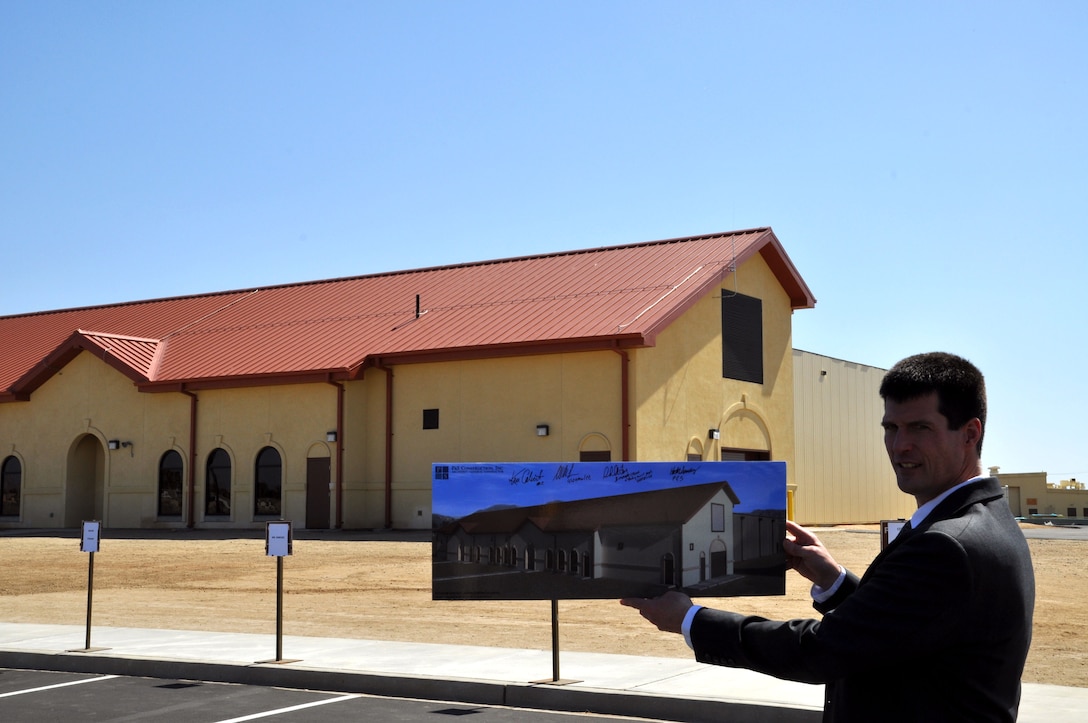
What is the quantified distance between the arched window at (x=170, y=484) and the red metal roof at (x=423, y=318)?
89.4 inches

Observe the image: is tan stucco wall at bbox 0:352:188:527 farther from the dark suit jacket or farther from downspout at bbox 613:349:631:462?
the dark suit jacket

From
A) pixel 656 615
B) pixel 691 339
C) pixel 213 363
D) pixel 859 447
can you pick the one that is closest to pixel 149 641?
pixel 656 615

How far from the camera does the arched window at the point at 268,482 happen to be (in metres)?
33.9

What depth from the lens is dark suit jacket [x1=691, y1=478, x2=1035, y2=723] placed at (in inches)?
97.7

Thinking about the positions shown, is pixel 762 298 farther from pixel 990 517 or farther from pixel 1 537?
pixel 990 517

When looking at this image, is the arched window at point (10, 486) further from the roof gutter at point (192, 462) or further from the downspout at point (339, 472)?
the downspout at point (339, 472)

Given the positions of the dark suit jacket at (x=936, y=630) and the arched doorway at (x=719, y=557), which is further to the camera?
the arched doorway at (x=719, y=557)

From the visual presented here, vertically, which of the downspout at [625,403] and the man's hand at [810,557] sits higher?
the downspout at [625,403]

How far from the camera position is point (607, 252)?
35.9 metres

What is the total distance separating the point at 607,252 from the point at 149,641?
24556 millimetres

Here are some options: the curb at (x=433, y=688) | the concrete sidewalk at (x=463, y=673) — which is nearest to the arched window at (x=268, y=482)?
the concrete sidewalk at (x=463, y=673)

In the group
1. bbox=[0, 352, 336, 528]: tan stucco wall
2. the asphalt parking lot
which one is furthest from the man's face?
bbox=[0, 352, 336, 528]: tan stucco wall

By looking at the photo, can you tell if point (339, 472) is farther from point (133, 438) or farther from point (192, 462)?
point (133, 438)

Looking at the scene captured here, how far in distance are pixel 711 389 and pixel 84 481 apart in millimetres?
20014
